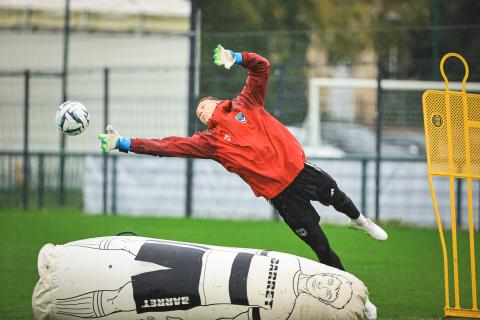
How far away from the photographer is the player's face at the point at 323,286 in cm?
688

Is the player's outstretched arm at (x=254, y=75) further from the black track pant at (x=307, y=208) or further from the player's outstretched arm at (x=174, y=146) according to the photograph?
the black track pant at (x=307, y=208)

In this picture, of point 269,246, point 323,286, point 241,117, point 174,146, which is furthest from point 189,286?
point 269,246

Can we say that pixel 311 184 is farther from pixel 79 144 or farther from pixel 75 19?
pixel 75 19

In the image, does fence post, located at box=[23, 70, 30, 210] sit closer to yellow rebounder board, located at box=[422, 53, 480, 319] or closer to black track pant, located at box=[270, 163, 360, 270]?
black track pant, located at box=[270, 163, 360, 270]

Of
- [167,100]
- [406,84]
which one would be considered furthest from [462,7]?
[167,100]

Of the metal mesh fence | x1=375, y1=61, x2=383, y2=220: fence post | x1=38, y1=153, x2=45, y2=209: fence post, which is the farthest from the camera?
x1=38, y1=153, x2=45, y2=209: fence post

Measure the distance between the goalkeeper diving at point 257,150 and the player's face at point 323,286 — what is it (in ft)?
2.97

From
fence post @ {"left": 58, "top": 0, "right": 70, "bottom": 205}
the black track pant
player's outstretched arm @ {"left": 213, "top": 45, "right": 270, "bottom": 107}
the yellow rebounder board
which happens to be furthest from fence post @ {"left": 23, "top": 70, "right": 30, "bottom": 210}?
the yellow rebounder board

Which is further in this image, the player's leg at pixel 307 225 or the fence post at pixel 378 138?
the fence post at pixel 378 138

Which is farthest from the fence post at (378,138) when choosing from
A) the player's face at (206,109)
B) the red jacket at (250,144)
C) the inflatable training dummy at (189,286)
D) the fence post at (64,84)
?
the inflatable training dummy at (189,286)

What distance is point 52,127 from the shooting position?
688 inches

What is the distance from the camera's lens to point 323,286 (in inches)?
273

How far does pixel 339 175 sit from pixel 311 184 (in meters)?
7.13

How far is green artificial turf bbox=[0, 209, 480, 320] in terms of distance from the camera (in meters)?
8.94
